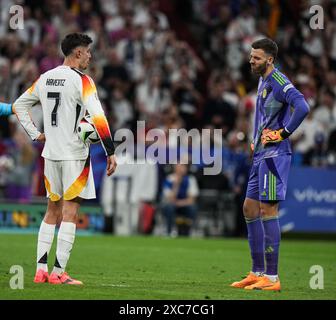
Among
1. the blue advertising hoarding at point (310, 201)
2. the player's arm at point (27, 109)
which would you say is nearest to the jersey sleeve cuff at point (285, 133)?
the player's arm at point (27, 109)

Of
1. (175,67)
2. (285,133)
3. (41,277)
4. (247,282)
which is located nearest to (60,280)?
(41,277)

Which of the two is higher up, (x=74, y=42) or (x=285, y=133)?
(x=74, y=42)

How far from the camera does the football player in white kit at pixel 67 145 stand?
1023 centimetres

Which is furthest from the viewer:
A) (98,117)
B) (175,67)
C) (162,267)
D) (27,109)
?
(175,67)

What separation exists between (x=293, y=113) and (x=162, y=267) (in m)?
3.83

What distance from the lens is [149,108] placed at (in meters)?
22.9

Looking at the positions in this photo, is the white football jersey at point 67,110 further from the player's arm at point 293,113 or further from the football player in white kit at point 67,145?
the player's arm at point 293,113

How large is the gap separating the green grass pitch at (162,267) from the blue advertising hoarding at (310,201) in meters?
0.55

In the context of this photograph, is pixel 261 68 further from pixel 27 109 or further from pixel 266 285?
pixel 27 109

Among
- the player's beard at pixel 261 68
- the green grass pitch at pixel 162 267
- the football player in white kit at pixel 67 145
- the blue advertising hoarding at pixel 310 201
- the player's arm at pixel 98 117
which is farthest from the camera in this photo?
the blue advertising hoarding at pixel 310 201

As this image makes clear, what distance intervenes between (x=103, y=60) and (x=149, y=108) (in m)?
1.68

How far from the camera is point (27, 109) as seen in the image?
10.7 m
